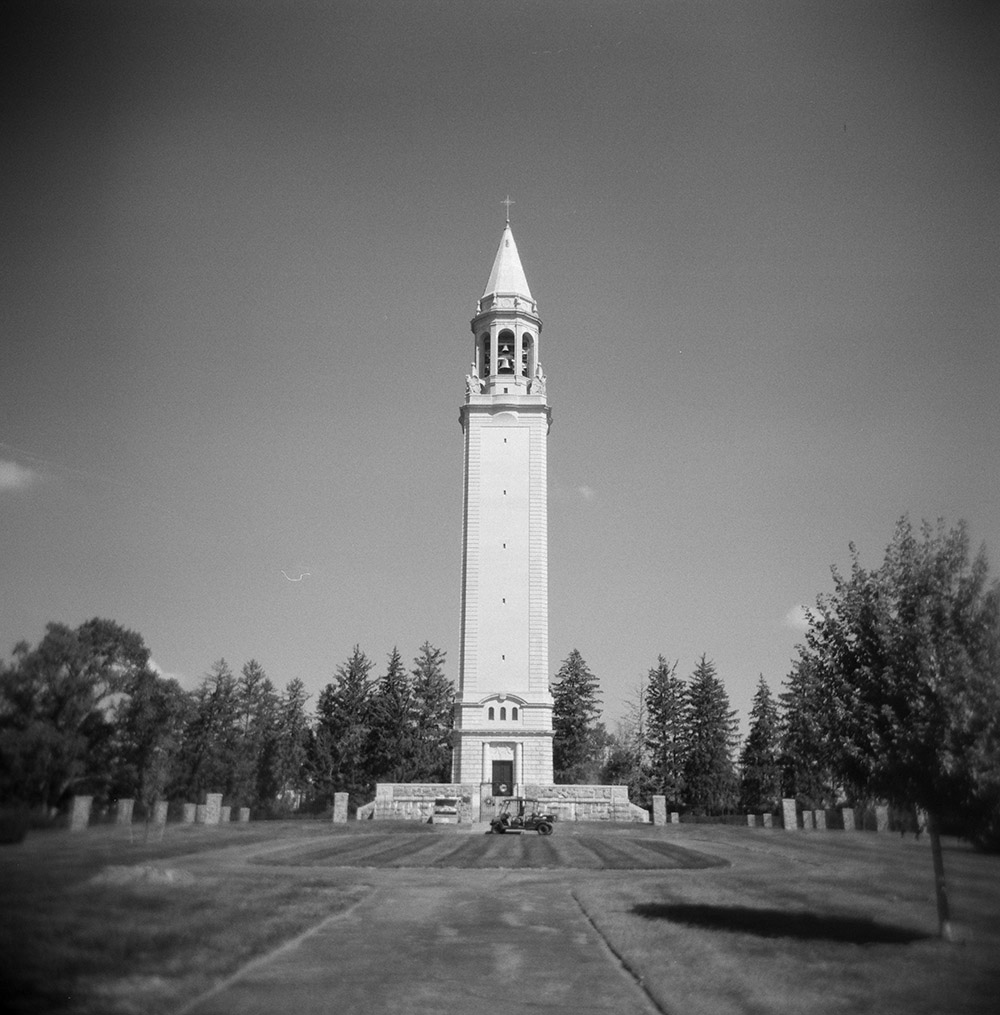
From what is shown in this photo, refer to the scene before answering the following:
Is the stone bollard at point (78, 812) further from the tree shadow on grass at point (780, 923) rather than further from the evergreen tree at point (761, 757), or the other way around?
the evergreen tree at point (761, 757)

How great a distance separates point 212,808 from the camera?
1359cm

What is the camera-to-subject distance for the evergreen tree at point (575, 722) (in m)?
96.1

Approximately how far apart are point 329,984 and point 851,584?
9.88 metres

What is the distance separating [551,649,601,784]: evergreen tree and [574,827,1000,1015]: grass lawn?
7549 cm

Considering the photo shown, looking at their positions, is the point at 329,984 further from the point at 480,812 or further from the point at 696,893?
the point at 480,812

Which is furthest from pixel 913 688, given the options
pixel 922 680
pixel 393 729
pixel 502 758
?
pixel 393 729

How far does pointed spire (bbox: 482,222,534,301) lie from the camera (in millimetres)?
79744

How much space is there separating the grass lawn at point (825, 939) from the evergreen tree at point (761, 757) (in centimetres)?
6433

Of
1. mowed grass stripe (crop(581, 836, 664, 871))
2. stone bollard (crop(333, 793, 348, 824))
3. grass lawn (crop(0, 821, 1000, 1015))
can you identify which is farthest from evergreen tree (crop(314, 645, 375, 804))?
grass lawn (crop(0, 821, 1000, 1015))

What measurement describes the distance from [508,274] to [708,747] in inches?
1837

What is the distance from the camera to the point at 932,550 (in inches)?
577

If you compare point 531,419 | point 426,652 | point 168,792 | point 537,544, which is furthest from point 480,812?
point 168,792

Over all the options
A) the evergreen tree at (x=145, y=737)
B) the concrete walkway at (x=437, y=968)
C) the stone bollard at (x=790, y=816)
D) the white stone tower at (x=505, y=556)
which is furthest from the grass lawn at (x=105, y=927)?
the white stone tower at (x=505, y=556)

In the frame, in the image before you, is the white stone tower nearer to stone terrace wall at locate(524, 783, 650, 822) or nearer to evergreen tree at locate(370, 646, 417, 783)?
stone terrace wall at locate(524, 783, 650, 822)
